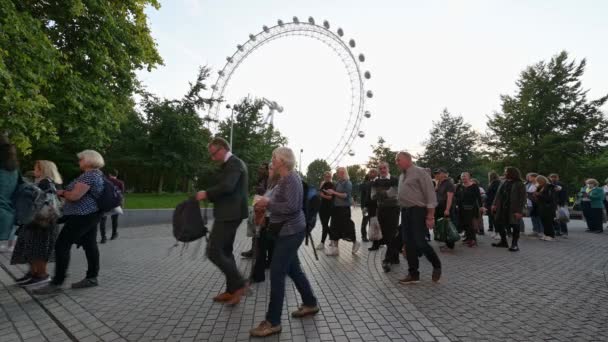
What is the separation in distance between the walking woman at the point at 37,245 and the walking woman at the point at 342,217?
16.6 feet

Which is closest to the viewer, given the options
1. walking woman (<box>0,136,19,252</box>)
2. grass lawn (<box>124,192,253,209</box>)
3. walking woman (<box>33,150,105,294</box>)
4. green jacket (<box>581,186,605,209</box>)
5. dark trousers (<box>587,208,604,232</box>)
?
walking woman (<box>0,136,19,252</box>)

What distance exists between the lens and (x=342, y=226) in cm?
843

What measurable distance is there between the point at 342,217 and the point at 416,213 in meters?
2.93

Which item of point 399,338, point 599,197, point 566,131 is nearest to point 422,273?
point 399,338

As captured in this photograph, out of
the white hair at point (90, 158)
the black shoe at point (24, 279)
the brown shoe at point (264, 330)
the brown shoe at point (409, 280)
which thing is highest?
the white hair at point (90, 158)

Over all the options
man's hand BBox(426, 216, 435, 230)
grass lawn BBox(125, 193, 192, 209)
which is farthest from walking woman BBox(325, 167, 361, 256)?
grass lawn BBox(125, 193, 192, 209)

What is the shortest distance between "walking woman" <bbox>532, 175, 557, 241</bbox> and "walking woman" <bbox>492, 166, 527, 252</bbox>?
2556mm

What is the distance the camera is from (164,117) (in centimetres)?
2800

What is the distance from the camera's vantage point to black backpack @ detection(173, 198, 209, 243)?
4.48 m

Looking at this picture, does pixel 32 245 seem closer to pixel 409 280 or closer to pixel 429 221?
pixel 409 280

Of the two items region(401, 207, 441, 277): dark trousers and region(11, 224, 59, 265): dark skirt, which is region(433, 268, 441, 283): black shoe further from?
region(11, 224, 59, 265): dark skirt

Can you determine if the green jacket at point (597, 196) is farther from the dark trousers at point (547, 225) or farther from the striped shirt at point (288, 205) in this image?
the striped shirt at point (288, 205)

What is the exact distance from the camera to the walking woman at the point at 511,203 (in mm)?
8617

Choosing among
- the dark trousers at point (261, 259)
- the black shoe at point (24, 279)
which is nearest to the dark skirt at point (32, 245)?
the black shoe at point (24, 279)
